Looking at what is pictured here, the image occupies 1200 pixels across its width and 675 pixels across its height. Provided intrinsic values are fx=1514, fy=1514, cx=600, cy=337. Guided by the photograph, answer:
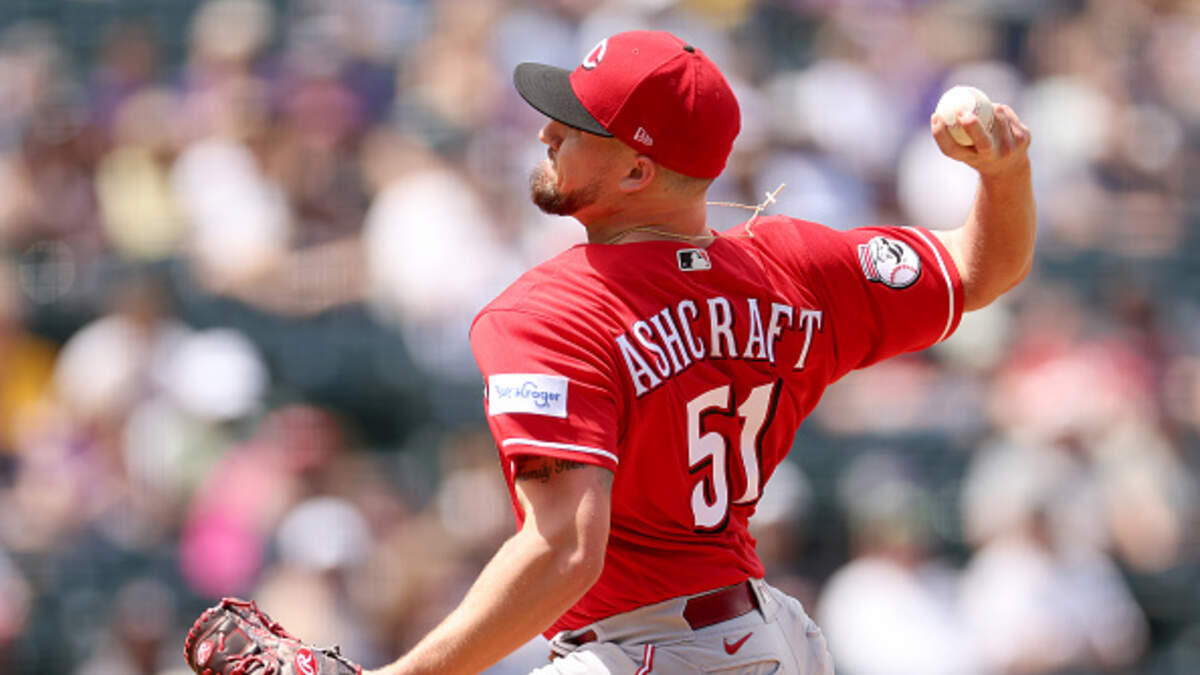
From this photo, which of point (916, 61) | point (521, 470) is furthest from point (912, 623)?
point (521, 470)

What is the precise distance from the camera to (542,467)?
2.57 meters

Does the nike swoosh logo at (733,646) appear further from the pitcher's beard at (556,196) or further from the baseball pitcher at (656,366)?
the pitcher's beard at (556,196)

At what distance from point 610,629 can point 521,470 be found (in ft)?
1.43

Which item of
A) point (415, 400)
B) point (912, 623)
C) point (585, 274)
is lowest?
point (912, 623)

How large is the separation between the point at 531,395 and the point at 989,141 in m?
1.07

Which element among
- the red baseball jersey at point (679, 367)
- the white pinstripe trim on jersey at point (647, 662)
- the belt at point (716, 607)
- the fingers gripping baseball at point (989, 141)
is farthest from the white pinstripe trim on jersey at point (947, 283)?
the white pinstripe trim on jersey at point (647, 662)

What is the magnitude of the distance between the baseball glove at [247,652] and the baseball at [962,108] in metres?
1.50

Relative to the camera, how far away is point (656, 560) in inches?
110

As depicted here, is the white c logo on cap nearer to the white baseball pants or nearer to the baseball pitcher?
the baseball pitcher

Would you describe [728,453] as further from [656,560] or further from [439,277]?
[439,277]

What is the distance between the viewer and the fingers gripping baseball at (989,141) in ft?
9.58

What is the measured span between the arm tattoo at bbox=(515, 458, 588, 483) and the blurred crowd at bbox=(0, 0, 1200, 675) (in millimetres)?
3771

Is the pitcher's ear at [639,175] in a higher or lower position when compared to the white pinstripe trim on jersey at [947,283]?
higher

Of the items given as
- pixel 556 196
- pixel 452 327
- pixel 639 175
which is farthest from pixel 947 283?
pixel 452 327
